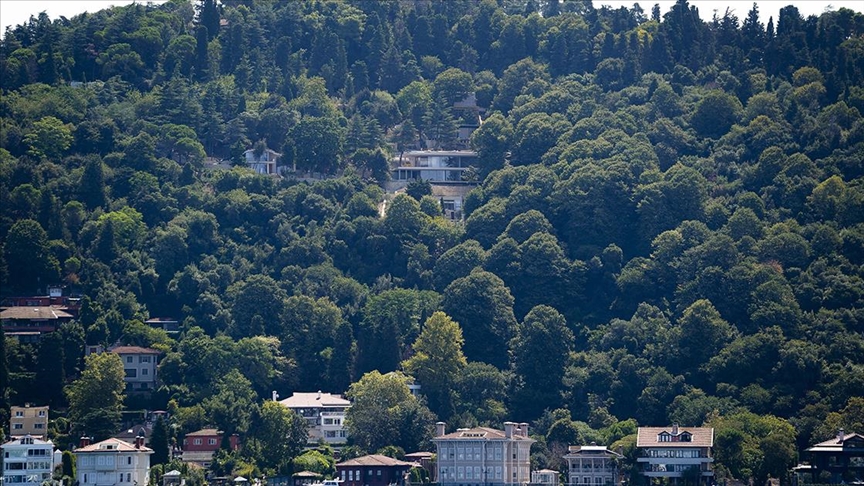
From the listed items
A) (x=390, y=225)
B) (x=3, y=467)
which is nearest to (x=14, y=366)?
(x=3, y=467)

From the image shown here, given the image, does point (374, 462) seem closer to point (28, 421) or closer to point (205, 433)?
point (205, 433)

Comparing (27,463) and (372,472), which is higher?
(27,463)

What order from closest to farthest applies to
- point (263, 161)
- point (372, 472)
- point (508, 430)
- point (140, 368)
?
point (372, 472) < point (508, 430) < point (140, 368) < point (263, 161)

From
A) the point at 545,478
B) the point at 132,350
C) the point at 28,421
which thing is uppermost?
the point at 132,350

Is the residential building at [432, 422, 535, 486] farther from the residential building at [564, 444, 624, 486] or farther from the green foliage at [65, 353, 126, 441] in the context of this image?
the green foliage at [65, 353, 126, 441]

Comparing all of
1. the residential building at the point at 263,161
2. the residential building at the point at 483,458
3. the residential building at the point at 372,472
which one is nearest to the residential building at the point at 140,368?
the residential building at the point at 372,472

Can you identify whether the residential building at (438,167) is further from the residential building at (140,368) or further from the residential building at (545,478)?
the residential building at (545,478)

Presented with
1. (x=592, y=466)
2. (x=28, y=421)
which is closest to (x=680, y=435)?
(x=592, y=466)
